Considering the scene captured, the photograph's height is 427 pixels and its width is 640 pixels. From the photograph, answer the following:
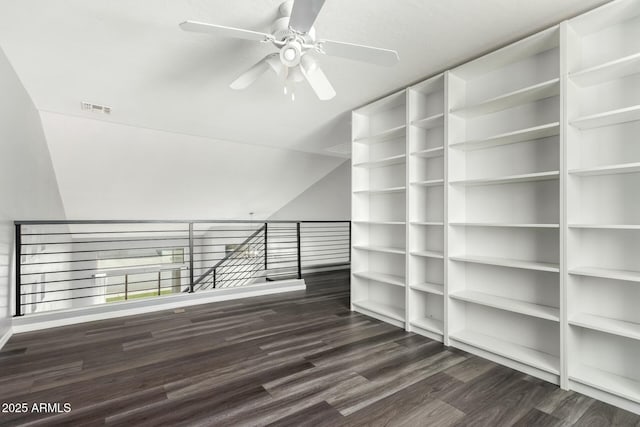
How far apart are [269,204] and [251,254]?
4.91 feet

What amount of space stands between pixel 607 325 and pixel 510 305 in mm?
535

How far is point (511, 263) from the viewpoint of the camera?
228 cm

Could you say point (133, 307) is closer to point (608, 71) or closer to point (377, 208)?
point (377, 208)

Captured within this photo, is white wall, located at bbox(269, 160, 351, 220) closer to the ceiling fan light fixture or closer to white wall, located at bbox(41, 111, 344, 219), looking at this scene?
white wall, located at bbox(41, 111, 344, 219)

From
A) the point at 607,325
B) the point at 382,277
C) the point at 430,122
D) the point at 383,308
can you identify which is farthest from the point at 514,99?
the point at 383,308

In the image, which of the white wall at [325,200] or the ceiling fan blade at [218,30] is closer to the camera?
the ceiling fan blade at [218,30]

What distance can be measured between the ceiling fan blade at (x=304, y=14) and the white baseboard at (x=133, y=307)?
10.4ft

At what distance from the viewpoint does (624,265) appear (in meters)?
1.92

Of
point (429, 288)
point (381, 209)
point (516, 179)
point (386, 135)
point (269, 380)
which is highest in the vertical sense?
point (386, 135)

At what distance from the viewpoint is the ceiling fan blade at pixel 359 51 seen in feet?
6.00

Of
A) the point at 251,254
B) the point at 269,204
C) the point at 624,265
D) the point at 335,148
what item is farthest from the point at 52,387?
the point at 251,254

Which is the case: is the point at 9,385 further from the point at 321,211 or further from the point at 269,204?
the point at 321,211

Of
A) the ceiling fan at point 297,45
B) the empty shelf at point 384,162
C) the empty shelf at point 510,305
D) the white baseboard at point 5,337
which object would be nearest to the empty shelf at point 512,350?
the empty shelf at point 510,305

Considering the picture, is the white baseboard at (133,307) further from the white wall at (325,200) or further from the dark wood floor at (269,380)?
the white wall at (325,200)
